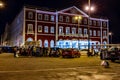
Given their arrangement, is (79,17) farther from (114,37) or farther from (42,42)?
(114,37)

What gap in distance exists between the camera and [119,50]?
88.8 feet

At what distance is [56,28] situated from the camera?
69875 millimetres

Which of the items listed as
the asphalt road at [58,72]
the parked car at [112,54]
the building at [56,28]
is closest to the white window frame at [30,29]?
the building at [56,28]

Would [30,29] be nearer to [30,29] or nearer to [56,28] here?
[30,29]

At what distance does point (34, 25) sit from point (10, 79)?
176ft

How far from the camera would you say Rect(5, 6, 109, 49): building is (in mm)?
64750

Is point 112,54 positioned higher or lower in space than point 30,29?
lower

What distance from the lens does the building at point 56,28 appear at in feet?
212

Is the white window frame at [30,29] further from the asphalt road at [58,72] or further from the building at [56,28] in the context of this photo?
the asphalt road at [58,72]

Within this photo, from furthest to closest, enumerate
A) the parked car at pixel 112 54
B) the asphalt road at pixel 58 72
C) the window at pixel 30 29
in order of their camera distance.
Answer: the window at pixel 30 29
the parked car at pixel 112 54
the asphalt road at pixel 58 72

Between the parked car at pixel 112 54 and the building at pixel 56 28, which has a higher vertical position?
the building at pixel 56 28

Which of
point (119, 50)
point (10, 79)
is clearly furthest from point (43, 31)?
point (10, 79)

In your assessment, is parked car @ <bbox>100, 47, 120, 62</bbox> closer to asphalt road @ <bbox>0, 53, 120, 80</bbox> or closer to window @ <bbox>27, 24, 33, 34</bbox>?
asphalt road @ <bbox>0, 53, 120, 80</bbox>

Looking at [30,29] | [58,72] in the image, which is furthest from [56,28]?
[58,72]
